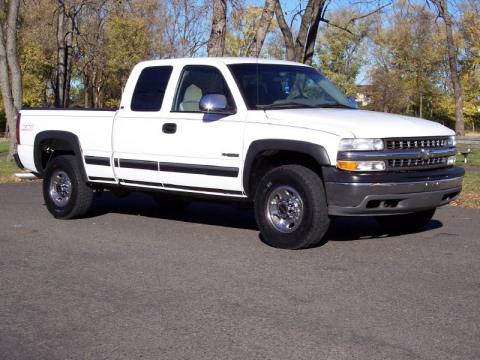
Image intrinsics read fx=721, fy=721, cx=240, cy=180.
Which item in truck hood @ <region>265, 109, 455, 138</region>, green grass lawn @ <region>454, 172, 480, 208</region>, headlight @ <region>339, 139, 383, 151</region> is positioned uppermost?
truck hood @ <region>265, 109, 455, 138</region>

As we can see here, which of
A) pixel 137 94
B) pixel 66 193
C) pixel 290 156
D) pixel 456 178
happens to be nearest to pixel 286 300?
pixel 290 156

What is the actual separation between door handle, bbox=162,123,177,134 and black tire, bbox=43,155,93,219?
1.68 meters

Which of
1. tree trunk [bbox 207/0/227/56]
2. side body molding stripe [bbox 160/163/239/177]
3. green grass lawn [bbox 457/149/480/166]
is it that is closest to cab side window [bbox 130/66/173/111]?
side body molding stripe [bbox 160/163/239/177]

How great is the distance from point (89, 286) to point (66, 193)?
3861 mm

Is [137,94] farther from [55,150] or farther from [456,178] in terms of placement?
[456,178]

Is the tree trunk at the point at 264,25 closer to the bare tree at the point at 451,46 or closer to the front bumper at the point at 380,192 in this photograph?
the bare tree at the point at 451,46

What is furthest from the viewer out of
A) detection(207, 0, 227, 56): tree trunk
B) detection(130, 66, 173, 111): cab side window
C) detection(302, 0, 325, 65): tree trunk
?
detection(302, 0, 325, 65): tree trunk

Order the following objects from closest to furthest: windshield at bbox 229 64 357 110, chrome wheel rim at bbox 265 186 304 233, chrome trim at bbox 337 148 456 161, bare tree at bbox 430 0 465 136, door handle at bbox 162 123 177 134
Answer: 1. chrome trim at bbox 337 148 456 161
2. chrome wheel rim at bbox 265 186 304 233
3. windshield at bbox 229 64 357 110
4. door handle at bbox 162 123 177 134
5. bare tree at bbox 430 0 465 136

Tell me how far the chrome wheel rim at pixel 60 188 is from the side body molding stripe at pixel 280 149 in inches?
117

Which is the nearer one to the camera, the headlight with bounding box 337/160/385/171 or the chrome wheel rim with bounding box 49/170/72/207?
the headlight with bounding box 337/160/385/171

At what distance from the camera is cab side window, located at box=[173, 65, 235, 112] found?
8.16 meters

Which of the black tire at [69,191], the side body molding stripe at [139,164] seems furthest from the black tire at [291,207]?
the black tire at [69,191]

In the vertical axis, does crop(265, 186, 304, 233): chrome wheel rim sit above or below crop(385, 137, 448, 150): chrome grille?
below

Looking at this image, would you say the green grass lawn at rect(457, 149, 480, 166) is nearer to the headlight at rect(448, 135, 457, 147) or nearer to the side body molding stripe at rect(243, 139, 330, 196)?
the headlight at rect(448, 135, 457, 147)
